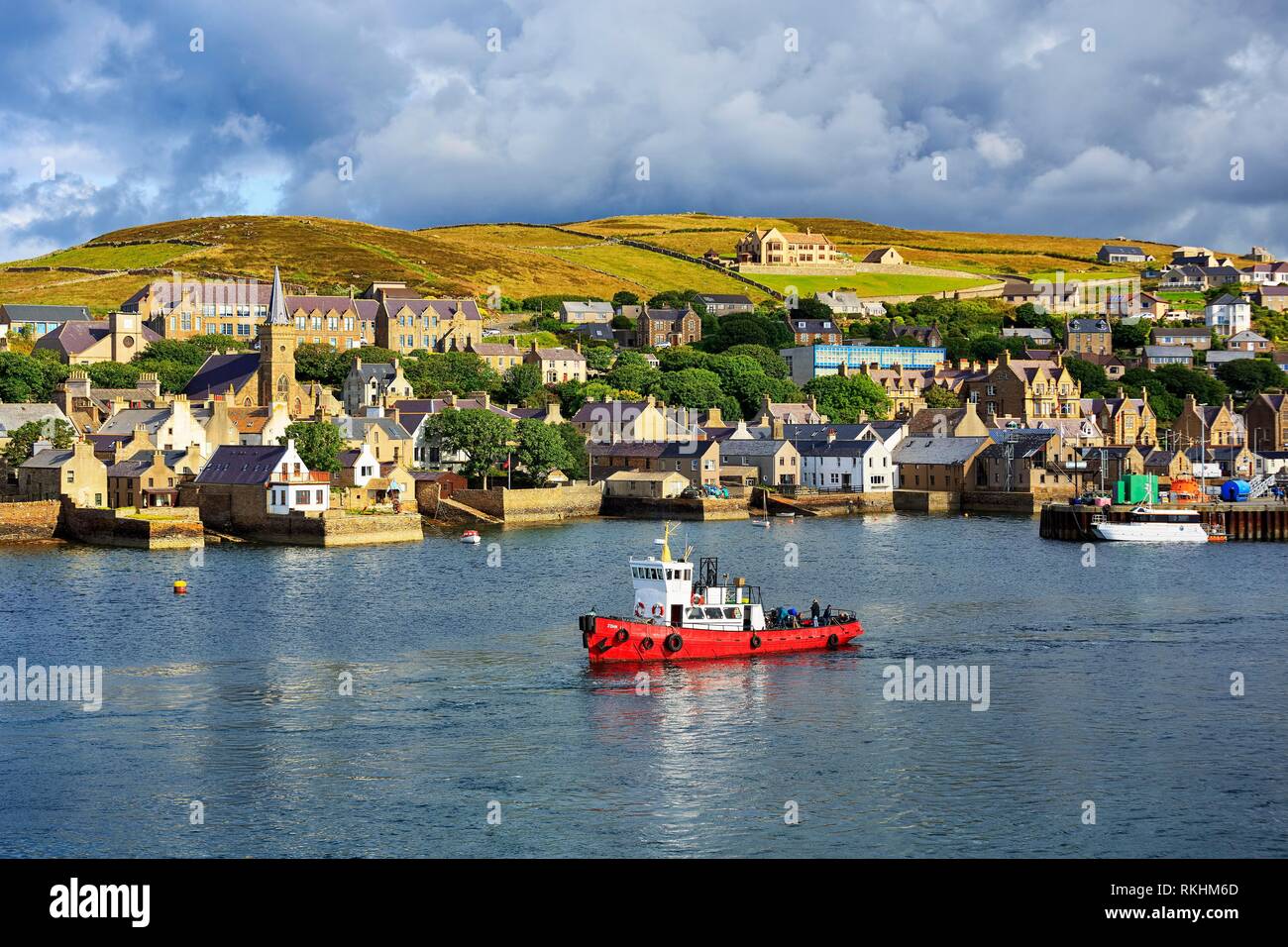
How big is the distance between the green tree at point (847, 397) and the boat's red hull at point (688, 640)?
326 feet

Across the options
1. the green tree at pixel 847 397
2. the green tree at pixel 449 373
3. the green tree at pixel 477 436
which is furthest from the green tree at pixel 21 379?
the green tree at pixel 847 397

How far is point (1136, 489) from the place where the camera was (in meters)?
102

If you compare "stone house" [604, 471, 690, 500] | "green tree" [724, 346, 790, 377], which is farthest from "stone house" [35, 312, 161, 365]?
"green tree" [724, 346, 790, 377]

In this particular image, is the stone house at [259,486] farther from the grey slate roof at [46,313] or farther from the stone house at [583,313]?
the stone house at [583,313]

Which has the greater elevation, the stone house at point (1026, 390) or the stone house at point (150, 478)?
the stone house at point (1026, 390)

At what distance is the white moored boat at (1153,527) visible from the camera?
95438mm

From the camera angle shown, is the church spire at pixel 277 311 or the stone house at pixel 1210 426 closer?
the church spire at pixel 277 311

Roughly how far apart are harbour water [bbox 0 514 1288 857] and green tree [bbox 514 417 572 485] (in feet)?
129

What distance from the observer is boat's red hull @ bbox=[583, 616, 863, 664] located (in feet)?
160

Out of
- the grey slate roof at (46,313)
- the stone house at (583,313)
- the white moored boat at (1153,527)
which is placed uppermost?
the stone house at (583,313)

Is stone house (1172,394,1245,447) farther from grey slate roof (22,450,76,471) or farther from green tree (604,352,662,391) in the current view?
grey slate roof (22,450,76,471)

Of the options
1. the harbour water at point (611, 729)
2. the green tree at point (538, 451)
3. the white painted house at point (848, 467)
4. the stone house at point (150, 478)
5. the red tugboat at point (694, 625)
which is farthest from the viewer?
the white painted house at point (848, 467)
